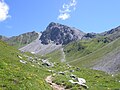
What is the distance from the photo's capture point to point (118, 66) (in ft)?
502

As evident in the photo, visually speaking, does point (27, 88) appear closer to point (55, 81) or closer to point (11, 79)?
point (11, 79)

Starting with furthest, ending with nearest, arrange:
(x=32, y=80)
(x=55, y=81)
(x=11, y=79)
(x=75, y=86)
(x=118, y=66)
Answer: (x=118, y=66) < (x=55, y=81) < (x=75, y=86) < (x=32, y=80) < (x=11, y=79)

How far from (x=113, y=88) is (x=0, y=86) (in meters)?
19.1

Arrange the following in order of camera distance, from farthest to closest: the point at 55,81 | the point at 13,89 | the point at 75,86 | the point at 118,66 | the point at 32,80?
the point at 118,66 < the point at 55,81 < the point at 75,86 < the point at 32,80 < the point at 13,89

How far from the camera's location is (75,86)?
117 feet

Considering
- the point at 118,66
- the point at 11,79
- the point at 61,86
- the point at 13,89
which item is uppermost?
the point at 118,66

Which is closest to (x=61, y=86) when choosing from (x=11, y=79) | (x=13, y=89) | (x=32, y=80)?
(x=32, y=80)

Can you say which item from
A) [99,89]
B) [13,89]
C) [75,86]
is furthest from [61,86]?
[13,89]

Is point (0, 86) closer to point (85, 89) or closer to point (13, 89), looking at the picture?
point (13, 89)

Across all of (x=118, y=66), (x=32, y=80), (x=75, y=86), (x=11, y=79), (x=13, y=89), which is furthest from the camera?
(x=118, y=66)

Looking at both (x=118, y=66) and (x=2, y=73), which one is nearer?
(x=2, y=73)

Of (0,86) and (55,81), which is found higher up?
(55,81)

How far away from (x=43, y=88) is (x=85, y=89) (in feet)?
31.9

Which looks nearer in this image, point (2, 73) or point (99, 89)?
point (2, 73)
